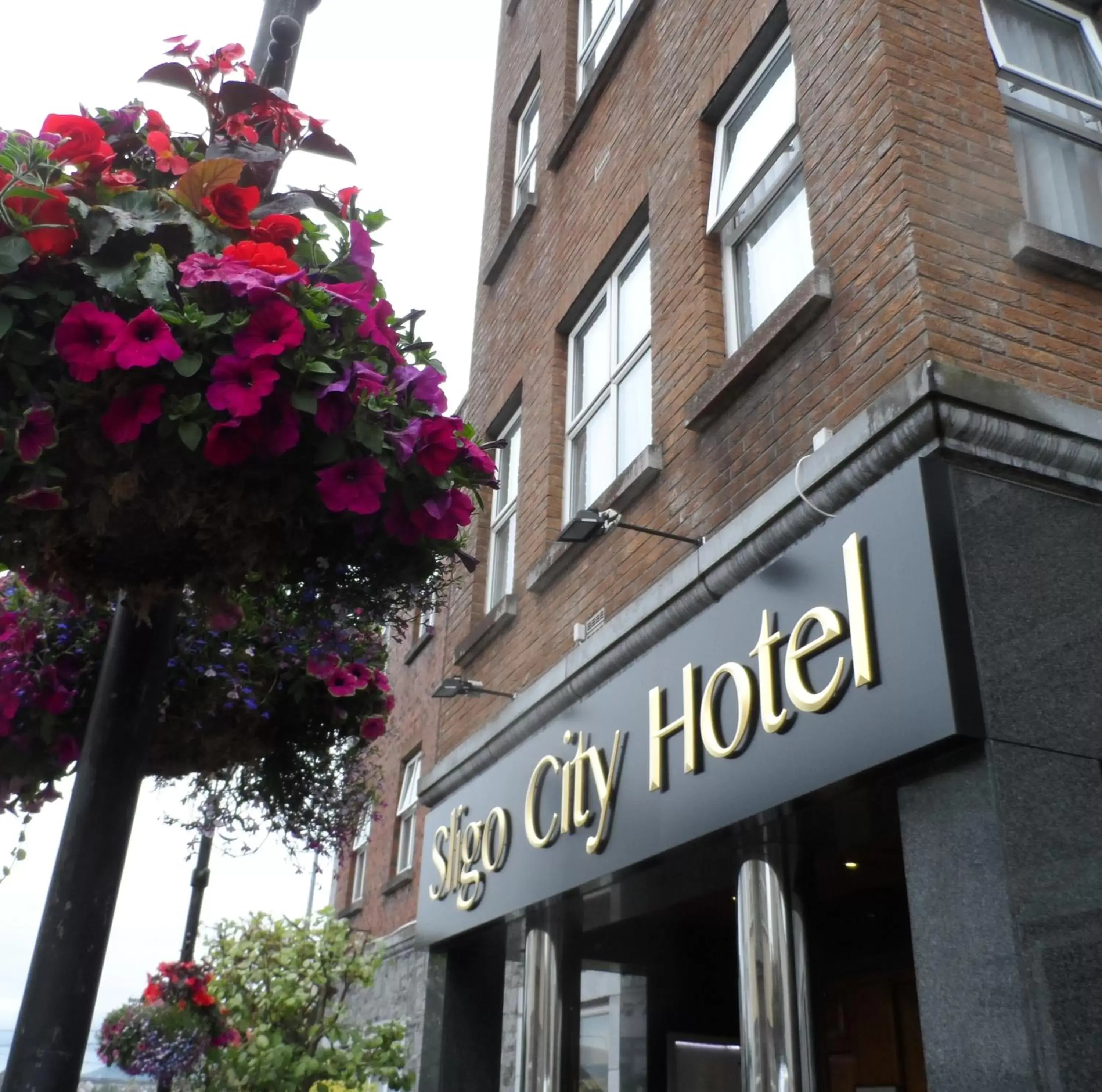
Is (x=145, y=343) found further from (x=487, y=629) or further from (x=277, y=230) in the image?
(x=487, y=629)

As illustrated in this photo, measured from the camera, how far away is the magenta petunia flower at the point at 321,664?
362 centimetres

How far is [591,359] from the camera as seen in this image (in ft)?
26.6

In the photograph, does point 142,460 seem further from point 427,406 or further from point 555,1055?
point 555,1055

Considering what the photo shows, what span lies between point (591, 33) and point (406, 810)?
9160 millimetres

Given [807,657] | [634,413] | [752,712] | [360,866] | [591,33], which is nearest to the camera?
[807,657]

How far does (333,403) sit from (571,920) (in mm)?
4973

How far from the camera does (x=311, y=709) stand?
3.86 metres

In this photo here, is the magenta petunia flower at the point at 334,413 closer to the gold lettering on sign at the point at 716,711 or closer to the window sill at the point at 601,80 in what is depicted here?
the gold lettering on sign at the point at 716,711

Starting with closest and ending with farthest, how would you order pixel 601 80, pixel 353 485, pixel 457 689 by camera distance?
pixel 353 485 < pixel 457 689 < pixel 601 80

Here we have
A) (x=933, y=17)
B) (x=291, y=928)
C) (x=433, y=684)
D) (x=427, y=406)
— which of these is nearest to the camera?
(x=427, y=406)

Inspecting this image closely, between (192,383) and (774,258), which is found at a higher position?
(774,258)

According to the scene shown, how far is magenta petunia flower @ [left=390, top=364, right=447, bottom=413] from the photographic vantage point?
269cm

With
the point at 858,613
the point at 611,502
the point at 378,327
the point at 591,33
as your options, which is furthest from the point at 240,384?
the point at 591,33

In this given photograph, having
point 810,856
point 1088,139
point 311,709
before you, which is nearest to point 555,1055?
point 810,856
